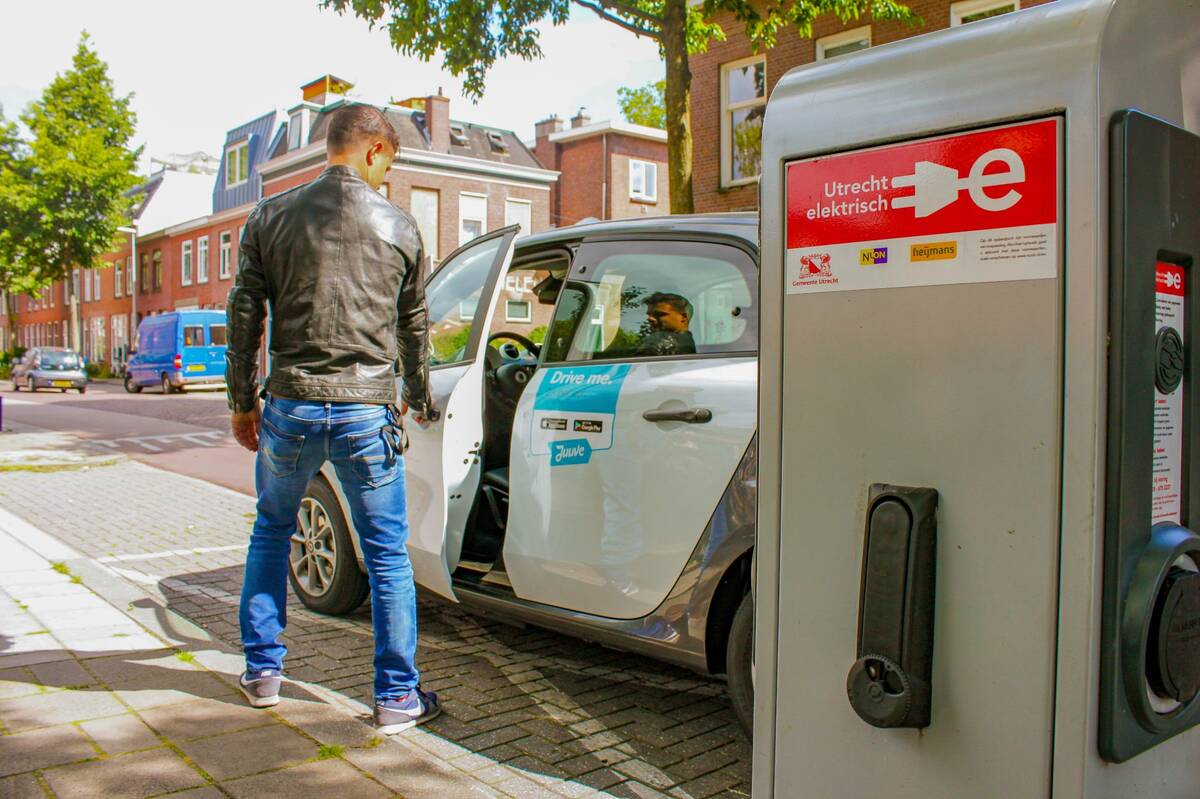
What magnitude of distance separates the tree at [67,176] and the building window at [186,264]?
23.7 feet

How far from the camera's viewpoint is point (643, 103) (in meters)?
48.2

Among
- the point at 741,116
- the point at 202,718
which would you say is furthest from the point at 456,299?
the point at 741,116

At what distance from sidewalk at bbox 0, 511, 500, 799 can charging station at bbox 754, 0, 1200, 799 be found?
160 centimetres

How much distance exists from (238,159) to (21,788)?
47646mm

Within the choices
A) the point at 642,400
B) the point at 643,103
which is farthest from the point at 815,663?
the point at 643,103

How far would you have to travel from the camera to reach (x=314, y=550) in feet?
16.2

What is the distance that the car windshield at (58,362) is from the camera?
37438 millimetres

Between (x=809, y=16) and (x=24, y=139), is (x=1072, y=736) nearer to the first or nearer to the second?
(x=809, y=16)

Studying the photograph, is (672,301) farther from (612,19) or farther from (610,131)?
(610,131)

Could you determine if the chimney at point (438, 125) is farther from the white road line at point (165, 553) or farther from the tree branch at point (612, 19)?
the white road line at point (165, 553)

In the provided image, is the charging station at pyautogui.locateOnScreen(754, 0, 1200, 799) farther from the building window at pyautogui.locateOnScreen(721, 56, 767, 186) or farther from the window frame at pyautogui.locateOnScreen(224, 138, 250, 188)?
the window frame at pyautogui.locateOnScreen(224, 138, 250, 188)

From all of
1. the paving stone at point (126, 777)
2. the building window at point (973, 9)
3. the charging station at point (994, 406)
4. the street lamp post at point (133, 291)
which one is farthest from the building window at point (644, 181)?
the charging station at point (994, 406)

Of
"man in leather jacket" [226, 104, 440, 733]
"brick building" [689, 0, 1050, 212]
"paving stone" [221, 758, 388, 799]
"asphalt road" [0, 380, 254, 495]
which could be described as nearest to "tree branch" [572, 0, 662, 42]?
"brick building" [689, 0, 1050, 212]

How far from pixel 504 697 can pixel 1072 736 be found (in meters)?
2.56
